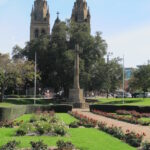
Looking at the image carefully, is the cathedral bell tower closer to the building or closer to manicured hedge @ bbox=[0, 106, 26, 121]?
the building

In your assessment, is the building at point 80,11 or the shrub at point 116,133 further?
the building at point 80,11

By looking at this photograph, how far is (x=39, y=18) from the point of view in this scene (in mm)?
124125

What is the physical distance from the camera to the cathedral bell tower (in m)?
123

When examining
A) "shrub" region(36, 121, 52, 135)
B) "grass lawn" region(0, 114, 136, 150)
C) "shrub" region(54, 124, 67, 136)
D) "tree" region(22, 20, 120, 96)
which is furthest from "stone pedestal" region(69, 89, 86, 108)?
"shrub" region(54, 124, 67, 136)

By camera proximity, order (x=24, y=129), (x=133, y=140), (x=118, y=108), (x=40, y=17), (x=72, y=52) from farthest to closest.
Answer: (x=40, y=17) < (x=72, y=52) < (x=118, y=108) < (x=24, y=129) < (x=133, y=140)

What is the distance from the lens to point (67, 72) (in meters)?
65.5

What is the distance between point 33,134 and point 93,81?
1992 inches

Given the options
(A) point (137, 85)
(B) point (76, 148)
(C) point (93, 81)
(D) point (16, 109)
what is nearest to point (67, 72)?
(C) point (93, 81)

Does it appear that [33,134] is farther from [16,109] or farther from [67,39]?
[67,39]

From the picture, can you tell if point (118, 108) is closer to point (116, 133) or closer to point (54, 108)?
point (54, 108)

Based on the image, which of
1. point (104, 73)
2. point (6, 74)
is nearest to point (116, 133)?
point (6, 74)

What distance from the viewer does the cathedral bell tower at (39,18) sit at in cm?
12312

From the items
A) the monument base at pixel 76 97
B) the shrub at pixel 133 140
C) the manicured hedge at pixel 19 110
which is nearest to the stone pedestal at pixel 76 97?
the monument base at pixel 76 97

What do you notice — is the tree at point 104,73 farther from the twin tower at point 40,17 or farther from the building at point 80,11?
the twin tower at point 40,17
